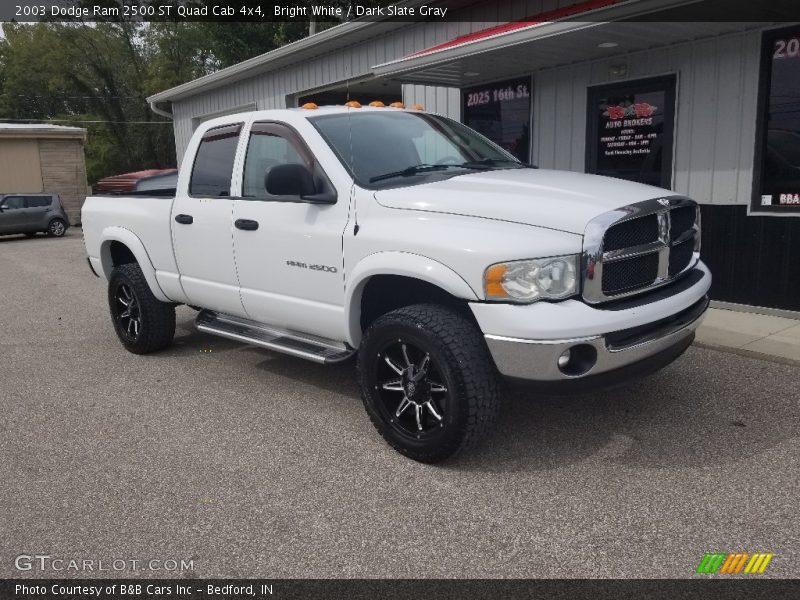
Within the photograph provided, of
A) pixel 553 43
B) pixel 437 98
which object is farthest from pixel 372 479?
pixel 437 98

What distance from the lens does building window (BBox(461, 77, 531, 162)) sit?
946cm

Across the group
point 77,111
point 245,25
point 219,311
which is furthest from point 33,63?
point 219,311

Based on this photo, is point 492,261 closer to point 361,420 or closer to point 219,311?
point 361,420

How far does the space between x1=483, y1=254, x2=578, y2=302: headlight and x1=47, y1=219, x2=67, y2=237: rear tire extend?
22.5 m

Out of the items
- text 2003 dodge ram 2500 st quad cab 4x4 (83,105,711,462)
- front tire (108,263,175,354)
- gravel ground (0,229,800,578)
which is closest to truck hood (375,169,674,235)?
text 2003 dodge ram 2500 st quad cab 4x4 (83,105,711,462)

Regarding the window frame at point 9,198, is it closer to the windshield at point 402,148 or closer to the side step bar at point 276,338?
the side step bar at point 276,338

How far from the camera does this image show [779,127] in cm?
685

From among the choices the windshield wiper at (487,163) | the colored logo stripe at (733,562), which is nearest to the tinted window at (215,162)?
the windshield wiper at (487,163)

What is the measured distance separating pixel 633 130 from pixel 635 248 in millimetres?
5076

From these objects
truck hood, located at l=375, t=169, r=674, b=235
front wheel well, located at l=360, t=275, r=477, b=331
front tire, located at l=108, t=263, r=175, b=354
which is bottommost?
front tire, located at l=108, t=263, r=175, b=354

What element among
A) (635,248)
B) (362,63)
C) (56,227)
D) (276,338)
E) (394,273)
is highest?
(362,63)

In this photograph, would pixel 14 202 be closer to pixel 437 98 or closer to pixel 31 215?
pixel 31 215

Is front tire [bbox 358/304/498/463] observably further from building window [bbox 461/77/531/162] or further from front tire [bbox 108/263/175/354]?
building window [bbox 461/77/531/162]

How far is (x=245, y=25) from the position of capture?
35906mm
